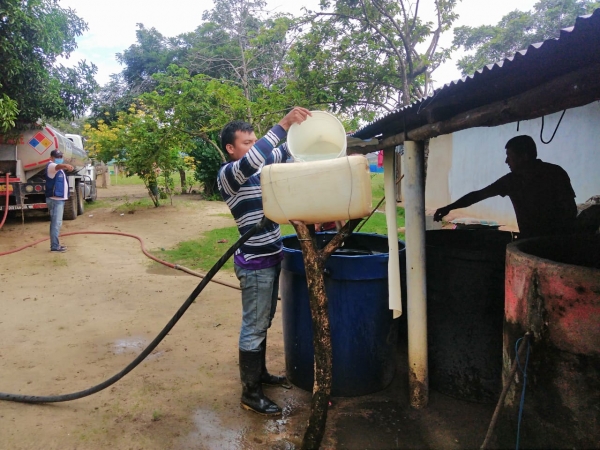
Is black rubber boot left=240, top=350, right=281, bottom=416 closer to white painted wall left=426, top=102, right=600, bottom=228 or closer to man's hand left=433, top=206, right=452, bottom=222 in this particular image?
man's hand left=433, top=206, right=452, bottom=222

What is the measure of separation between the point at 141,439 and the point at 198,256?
5.24 metres

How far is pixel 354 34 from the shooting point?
10.7m

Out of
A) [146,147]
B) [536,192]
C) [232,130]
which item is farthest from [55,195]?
[536,192]

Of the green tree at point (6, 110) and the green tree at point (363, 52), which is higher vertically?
the green tree at point (363, 52)

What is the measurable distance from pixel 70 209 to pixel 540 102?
11543 mm

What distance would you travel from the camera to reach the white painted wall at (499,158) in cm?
771

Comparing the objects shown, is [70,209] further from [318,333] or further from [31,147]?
[318,333]

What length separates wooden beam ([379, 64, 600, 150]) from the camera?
171 centimetres

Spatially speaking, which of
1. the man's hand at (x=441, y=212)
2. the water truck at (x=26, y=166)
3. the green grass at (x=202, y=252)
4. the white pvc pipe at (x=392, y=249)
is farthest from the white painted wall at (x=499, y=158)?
the water truck at (x=26, y=166)

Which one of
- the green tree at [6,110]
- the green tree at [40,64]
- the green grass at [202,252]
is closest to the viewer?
the green grass at [202,252]

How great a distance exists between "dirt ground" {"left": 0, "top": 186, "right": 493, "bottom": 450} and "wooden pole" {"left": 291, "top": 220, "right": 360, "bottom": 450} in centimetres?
56

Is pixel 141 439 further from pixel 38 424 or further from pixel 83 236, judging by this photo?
pixel 83 236

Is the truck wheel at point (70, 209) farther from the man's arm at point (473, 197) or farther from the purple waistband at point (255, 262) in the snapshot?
the man's arm at point (473, 197)

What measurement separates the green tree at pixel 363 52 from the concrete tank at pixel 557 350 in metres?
8.94
